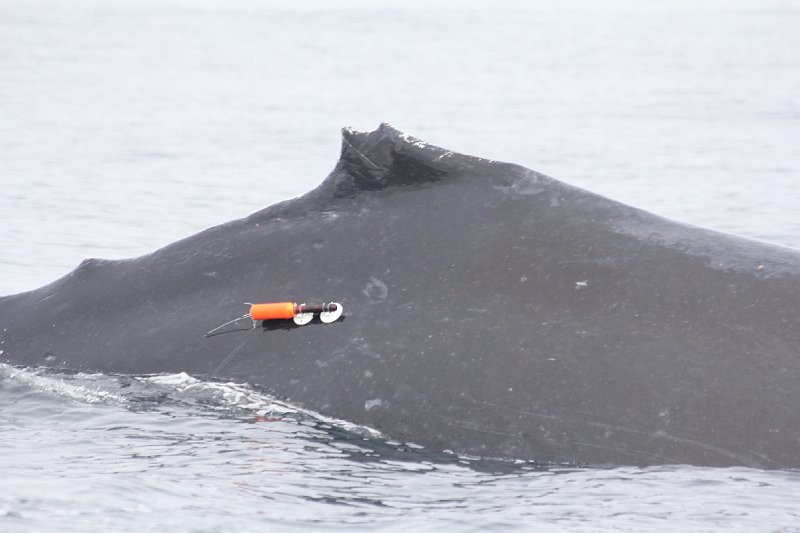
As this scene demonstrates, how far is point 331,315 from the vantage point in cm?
697

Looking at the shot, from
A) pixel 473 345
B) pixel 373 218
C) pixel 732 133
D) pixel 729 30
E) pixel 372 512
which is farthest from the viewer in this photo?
pixel 729 30

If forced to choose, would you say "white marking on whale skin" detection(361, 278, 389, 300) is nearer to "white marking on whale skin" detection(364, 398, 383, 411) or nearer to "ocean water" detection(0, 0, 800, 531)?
"white marking on whale skin" detection(364, 398, 383, 411)

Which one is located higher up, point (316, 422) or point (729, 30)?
point (729, 30)

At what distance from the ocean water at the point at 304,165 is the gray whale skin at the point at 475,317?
15 cm

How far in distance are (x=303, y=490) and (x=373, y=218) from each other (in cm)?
163

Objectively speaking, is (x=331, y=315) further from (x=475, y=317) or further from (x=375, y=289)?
(x=475, y=317)

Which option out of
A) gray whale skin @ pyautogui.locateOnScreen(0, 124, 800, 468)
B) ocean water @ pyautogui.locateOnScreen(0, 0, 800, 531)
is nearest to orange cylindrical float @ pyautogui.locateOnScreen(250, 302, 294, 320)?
gray whale skin @ pyautogui.locateOnScreen(0, 124, 800, 468)

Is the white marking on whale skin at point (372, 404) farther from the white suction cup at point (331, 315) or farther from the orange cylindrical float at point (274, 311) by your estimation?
the orange cylindrical float at point (274, 311)

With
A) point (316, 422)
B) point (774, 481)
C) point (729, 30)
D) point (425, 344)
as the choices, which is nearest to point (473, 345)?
point (425, 344)

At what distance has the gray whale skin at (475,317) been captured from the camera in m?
6.25

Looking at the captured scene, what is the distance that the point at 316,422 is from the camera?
22.2ft

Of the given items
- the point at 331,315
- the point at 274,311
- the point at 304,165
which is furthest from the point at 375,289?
the point at 304,165

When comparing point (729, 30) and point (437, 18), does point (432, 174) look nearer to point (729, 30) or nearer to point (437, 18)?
point (729, 30)

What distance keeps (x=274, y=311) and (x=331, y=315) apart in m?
0.29
